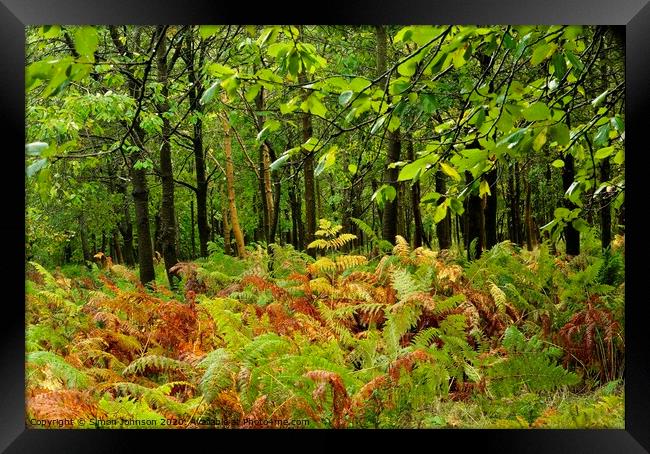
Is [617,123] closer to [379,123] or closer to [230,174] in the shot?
[379,123]

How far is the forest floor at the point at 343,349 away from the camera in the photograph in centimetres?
246

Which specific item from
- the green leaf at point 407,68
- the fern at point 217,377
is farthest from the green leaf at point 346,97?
the fern at point 217,377

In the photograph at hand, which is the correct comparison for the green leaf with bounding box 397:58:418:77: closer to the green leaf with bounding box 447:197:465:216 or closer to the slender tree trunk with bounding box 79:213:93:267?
the green leaf with bounding box 447:197:465:216

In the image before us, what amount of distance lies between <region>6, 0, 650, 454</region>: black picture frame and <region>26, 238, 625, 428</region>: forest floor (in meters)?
0.19

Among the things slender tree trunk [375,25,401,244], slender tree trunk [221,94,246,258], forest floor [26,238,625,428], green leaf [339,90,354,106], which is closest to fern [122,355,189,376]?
forest floor [26,238,625,428]

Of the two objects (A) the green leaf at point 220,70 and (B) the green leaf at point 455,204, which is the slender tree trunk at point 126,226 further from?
(B) the green leaf at point 455,204

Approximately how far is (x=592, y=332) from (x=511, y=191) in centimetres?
427

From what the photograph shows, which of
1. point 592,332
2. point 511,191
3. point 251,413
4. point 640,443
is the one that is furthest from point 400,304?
point 511,191

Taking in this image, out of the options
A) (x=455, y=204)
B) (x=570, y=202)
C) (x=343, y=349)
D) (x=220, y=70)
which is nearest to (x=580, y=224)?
(x=455, y=204)

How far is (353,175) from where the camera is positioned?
2.26m
